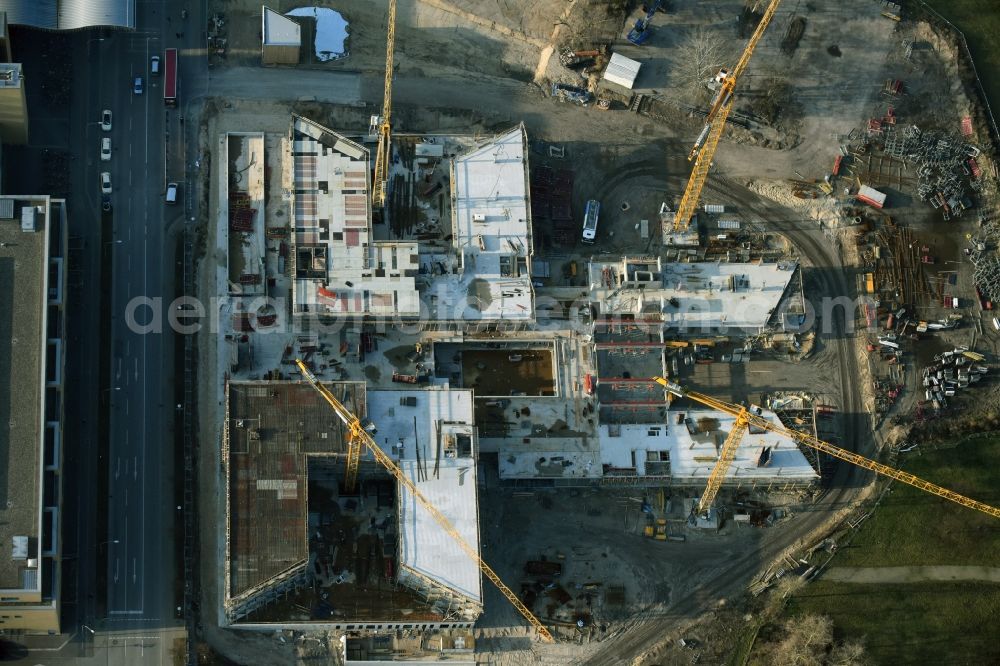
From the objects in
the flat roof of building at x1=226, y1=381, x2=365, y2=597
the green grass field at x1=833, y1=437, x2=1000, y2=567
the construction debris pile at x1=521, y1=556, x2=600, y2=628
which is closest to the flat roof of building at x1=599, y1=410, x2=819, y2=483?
the green grass field at x1=833, y1=437, x2=1000, y2=567

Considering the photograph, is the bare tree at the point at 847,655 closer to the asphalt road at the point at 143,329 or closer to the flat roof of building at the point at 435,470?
the flat roof of building at the point at 435,470

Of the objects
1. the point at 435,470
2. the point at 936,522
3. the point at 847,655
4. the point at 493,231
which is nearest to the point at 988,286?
the point at 936,522

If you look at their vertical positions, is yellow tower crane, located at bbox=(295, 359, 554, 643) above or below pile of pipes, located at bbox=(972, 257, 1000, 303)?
below

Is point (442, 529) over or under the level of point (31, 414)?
under

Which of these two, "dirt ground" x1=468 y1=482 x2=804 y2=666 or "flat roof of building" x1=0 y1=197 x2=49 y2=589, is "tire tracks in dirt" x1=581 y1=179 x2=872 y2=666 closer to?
"dirt ground" x1=468 y1=482 x2=804 y2=666

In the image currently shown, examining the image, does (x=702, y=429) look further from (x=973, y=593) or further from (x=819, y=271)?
(x=973, y=593)

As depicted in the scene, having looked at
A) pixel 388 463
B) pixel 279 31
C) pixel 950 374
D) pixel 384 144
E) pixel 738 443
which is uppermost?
pixel 279 31

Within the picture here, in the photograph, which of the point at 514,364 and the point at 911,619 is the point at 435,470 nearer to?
the point at 514,364
